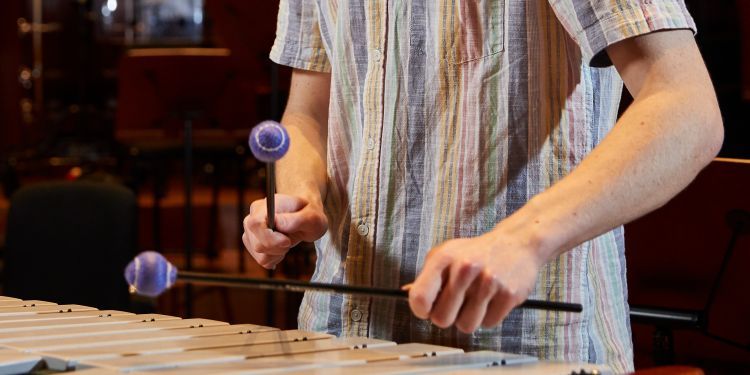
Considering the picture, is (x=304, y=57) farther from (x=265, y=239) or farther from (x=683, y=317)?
(x=683, y=317)

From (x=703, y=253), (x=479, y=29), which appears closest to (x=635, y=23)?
(x=479, y=29)

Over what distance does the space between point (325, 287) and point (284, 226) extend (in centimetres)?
36

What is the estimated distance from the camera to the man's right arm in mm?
1661

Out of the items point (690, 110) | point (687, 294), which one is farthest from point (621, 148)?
point (687, 294)

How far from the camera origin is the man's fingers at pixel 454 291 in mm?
1235

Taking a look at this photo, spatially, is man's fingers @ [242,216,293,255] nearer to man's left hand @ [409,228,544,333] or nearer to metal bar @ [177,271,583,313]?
metal bar @ [177,271,583,313]

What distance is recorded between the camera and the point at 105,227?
3600mm

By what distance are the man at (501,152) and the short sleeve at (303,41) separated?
11cm

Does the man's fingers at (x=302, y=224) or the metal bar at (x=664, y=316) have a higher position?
the man's fingers at (x=302, y=224)

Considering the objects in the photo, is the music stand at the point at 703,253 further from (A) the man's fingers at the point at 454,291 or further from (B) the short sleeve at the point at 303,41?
(A) the man's fingers at the point at 454,291

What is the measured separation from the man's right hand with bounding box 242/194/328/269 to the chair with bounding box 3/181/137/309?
1963 mm

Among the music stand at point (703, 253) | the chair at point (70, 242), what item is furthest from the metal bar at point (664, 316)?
the chair at point (70, 242)

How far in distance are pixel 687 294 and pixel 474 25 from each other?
5.38ft

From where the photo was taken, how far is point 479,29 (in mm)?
1631
